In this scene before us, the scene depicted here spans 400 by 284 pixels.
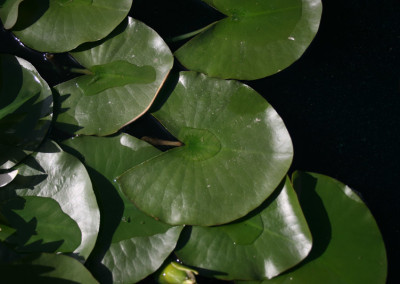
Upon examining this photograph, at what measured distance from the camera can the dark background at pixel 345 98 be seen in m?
1.38

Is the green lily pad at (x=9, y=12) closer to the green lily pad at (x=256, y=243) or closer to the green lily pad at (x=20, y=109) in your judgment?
the green lily pad at (x=20, y=109)

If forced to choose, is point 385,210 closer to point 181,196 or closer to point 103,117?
point 181,196

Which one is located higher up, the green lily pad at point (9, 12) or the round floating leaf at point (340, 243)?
the green lily pad at point (9, 12)

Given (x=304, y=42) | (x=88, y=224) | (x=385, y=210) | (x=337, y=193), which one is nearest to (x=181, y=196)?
(x=88, y=224)

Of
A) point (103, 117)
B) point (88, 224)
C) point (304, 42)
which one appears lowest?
point (88, 224)

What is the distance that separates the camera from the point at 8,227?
1.12 meters

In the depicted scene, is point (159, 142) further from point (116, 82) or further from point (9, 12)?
point (9, 12)

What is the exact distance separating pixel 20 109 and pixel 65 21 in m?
0.30

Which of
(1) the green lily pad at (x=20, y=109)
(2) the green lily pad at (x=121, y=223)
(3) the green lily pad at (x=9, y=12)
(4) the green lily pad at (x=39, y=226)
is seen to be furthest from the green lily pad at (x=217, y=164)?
(3) the green lily pad at (x=9, y=12)

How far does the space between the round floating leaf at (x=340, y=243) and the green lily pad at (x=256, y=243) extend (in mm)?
77

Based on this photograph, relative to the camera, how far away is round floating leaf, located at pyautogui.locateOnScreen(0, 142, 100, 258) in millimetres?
1111

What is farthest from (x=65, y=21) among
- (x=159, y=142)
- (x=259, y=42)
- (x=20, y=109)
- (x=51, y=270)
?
(x=51, y=270)

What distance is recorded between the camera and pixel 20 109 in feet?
3.85

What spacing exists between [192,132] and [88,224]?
40 cm
